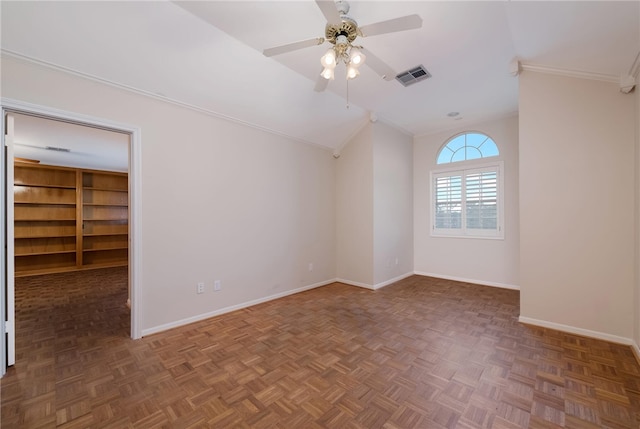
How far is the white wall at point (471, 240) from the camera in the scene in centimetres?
425

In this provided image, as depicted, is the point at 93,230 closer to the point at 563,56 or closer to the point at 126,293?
the point at 126,293

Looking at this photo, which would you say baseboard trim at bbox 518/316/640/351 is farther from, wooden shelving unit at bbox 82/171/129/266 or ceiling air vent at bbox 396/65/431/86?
wooden shelving unit at bbox 82/171/129/266

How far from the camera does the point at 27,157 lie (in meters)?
5.16

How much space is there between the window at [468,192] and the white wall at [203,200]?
8.51 ft

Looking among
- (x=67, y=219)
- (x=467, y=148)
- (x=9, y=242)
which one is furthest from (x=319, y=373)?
(x=67, y=219)

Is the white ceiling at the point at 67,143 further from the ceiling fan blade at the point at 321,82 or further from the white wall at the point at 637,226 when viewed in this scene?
the white wall at the point at 637,226

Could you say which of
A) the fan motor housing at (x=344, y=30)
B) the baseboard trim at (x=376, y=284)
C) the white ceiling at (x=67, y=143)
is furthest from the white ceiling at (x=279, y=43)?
the baseboard trim at (x=376, y=284)

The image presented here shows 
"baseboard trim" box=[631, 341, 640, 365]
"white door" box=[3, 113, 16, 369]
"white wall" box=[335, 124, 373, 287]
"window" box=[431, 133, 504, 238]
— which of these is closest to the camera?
"white door" box=[3, 113, 16, 369]

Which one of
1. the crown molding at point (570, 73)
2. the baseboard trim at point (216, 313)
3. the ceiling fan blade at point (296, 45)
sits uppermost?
the crown molding at point (570, 73)

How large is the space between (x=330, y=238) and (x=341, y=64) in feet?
9.41

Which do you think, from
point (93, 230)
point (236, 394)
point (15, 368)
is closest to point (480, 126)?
point (236, 394)

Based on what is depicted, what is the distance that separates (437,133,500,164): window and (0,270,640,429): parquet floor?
2.76m

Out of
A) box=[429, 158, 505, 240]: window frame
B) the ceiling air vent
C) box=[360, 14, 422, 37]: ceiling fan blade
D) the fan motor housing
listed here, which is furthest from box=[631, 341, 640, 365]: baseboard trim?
the fan motor housing

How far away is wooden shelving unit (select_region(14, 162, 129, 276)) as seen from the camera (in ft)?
17.6
